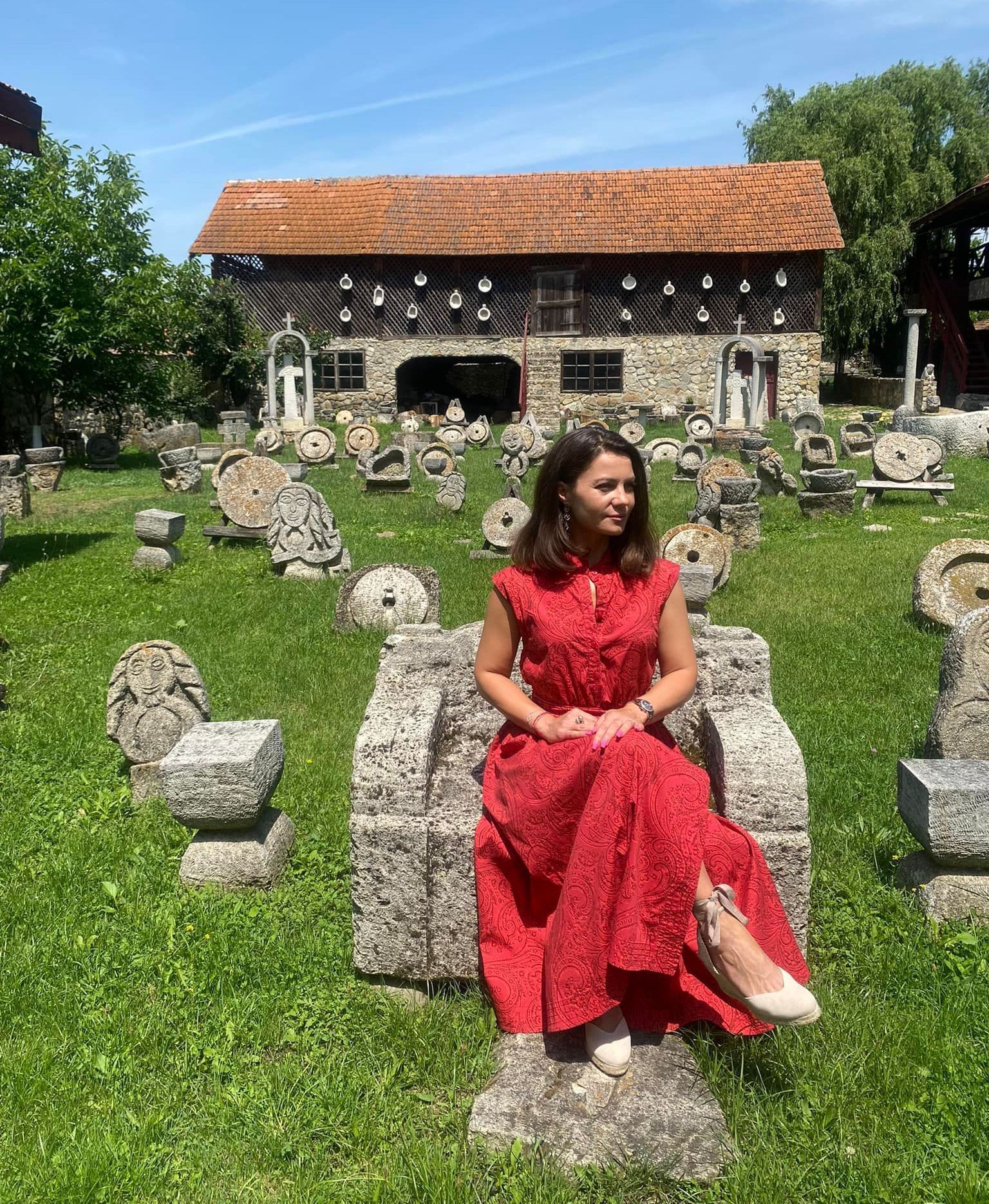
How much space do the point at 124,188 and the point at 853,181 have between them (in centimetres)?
2157

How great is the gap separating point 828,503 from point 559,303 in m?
18.5

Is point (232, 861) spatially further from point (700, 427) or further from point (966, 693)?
point (700, 427)

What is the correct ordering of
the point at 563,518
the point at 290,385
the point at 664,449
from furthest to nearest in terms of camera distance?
the point at 290,385, the point at 664,449, the point at 563,518

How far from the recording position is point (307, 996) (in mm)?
3314

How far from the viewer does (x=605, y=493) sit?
2.94 m

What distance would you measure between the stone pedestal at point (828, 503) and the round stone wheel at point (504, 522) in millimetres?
4248

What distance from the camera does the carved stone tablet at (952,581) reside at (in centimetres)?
732

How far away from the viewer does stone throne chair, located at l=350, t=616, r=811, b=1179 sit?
8.58 ft

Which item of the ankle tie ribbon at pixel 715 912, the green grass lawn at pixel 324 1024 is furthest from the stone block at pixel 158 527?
the ankle tie ribbon at pixel 715 912

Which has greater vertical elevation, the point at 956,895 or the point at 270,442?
the point at 270,442

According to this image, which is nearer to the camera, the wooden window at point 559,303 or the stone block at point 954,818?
the stone block at point 954,818

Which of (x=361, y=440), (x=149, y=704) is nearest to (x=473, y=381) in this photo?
(x=361, y=440)

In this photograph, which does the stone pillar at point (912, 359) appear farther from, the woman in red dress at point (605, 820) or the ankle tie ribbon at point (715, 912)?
the ankle tie ribbon at point (715, 912)

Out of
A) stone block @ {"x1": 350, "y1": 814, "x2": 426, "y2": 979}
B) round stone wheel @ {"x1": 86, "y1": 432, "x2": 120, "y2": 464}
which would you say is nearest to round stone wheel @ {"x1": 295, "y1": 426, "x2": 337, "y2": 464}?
round stone wheel @ {"x1": 86, "y1": 432, "x2": 120, "y2": 464}
